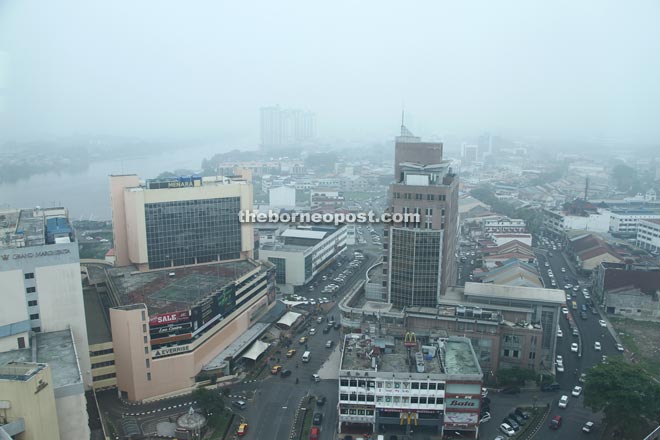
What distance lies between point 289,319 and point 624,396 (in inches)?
344

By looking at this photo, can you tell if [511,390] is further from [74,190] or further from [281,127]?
[281,127]

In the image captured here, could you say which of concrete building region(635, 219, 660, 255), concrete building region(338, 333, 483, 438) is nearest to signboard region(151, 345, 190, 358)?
concrete building region(338, 333, 483, 438)

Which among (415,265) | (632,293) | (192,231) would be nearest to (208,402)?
(415,265)

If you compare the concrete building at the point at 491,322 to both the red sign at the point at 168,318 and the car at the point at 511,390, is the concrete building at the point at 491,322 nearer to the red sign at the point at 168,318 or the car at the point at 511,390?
the car at the point at 511,390

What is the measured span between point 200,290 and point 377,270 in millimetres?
5191

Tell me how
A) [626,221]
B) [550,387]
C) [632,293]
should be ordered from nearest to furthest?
1. [550,387]
2. [632,293]
3. [626,221]

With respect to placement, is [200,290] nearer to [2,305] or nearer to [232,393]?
[232,393]

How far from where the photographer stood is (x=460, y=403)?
33.3ft

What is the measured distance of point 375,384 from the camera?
1019 cm

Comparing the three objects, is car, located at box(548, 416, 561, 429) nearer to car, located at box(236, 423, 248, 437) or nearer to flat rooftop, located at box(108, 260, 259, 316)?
car, located at box(236, 423, 248, 437)

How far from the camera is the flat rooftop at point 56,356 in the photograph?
8742 millimetres

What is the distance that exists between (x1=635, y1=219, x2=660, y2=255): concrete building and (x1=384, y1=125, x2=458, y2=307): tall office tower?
16.0m

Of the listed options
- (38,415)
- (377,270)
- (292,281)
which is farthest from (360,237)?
(38,415)

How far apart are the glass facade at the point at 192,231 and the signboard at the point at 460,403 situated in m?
8.48
